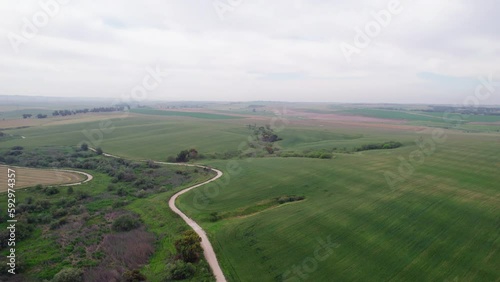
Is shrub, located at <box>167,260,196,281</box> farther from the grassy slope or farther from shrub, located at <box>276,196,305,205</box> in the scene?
shrub, located at <box>276,196,305,205</box>

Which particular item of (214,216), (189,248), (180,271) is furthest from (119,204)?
(180,271)

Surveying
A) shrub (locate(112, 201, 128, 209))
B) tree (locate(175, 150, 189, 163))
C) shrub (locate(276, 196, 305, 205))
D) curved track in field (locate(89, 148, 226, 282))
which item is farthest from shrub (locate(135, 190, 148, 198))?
tree (locate(175, 150, 189, 163))

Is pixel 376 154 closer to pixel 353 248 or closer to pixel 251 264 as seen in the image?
pixel 353 248

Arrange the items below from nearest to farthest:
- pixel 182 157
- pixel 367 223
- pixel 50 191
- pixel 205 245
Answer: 1. pixel 205 245
2. pixel 367 223
3. pixel 50 191
4. pixel 182 157

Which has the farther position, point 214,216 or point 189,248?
point 214,216

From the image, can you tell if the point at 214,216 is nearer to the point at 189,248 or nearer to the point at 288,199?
the point at 189,248

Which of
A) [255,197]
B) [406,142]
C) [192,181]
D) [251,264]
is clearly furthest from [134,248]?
[406,142]

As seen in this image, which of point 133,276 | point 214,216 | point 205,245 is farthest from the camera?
point 214,216
